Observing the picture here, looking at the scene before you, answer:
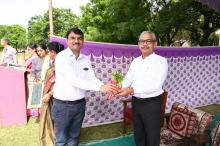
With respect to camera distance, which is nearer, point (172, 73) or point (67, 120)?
point (67, 120)

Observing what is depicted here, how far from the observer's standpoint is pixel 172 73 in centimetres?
605

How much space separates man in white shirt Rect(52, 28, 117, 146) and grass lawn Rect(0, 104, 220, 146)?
4.89 feet

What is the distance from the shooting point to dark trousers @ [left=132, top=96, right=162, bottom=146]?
3.43 m

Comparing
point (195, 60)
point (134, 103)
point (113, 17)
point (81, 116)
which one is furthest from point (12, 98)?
point (113, 17)

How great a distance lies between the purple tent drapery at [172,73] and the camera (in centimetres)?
524

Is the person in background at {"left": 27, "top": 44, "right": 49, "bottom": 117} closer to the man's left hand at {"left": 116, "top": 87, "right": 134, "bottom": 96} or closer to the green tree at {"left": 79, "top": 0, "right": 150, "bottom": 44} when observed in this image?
the man's left hand at {"left": 116, "top": 87, "right": 134, "bottom": 96}

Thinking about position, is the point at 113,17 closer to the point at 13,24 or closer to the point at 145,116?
the point at 145,116

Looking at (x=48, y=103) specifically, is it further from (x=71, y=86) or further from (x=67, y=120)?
(x=71, y=86)

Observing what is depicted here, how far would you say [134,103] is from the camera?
3.59 m

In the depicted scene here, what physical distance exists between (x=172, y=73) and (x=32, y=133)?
9.85ft

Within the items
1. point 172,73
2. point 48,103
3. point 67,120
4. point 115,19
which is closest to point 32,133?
point 48,103

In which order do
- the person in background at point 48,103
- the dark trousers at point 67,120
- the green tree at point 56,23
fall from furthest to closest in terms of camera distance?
the green tree at point 56,23, the person in background at point 48,103, the dark trousers at point 67,120

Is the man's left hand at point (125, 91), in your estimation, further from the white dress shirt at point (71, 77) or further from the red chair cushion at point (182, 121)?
the red chair cushion at point (182, 121)

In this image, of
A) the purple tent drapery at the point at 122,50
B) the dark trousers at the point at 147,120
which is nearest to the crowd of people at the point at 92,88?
the dark trousers at the point at 147,120
